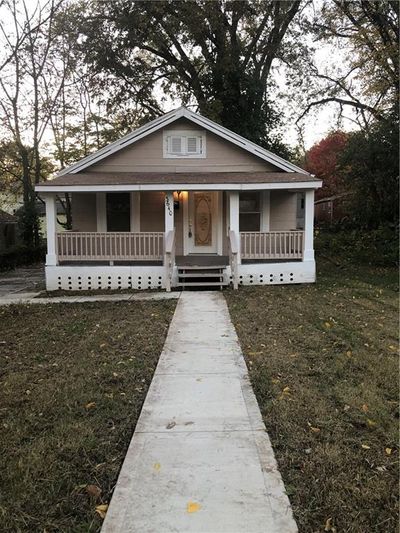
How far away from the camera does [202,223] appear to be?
1364cm

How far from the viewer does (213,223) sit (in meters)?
13.6

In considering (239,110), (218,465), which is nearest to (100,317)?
(218,465)

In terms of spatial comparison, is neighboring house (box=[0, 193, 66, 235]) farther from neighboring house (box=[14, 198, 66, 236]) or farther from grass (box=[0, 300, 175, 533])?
grass (box=[0, 300, 175, 533])

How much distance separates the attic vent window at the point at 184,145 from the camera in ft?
43.8

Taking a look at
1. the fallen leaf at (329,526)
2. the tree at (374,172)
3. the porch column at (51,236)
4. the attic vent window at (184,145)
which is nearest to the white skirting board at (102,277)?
the porch column at (51,236)

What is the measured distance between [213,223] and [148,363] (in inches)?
343

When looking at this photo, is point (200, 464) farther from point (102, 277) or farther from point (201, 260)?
point (201, 260)

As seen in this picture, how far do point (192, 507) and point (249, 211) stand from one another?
11.6 m

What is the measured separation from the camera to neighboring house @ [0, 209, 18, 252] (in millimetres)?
19270

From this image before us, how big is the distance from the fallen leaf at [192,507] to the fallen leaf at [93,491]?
584 millimetres

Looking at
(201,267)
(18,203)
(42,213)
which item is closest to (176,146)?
(201,267)

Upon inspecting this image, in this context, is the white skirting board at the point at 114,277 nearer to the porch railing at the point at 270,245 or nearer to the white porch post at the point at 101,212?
the porch railing at the point at 270,245

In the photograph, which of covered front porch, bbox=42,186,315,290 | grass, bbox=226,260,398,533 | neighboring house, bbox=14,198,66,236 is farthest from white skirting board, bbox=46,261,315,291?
neighboring house, bbox=14,198,66,236

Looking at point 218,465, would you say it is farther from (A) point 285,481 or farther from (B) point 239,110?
(B) point 239,110
